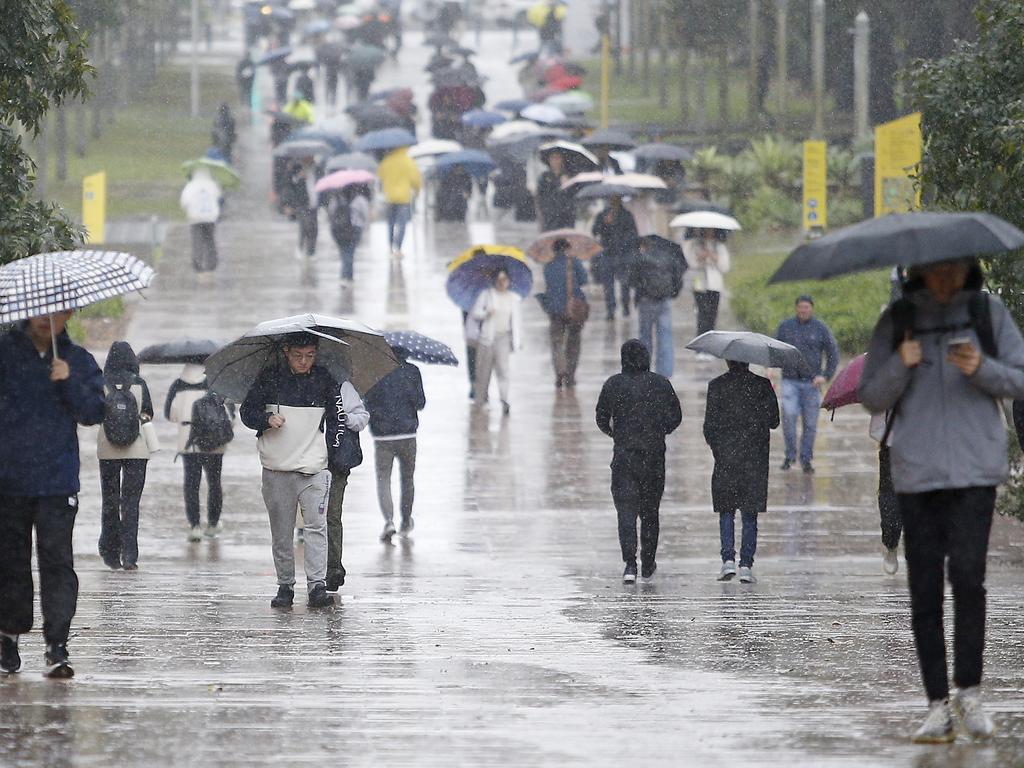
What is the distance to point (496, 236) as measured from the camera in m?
32.8

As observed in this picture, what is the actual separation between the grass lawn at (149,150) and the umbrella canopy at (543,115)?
6.78 m

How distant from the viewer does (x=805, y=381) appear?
1759 cm

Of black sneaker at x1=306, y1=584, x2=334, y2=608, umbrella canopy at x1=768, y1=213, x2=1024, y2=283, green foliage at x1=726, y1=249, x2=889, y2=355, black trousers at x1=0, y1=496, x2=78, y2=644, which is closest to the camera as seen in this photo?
umbrella canopy at x1=768, y1=213, x2=1024, y2=283

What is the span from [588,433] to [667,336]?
2828mm

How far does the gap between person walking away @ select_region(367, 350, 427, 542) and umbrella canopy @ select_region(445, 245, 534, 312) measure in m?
5.74

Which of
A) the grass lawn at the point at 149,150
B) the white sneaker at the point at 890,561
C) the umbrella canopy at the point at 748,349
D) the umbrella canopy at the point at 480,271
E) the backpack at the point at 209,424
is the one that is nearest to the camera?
the umbrella canopy at the point at 748,349

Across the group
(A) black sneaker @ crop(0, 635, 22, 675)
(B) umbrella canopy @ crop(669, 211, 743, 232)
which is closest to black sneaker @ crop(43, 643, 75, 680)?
(A) black sneaker @ crop(0, 635, 22, 675)

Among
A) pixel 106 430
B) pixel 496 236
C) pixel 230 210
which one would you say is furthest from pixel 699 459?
pixel 230 210

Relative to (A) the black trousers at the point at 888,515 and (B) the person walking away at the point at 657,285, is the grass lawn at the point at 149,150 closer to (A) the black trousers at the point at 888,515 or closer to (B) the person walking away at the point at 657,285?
(B) the person walking away at the point at 657,285

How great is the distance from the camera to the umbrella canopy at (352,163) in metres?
31.5

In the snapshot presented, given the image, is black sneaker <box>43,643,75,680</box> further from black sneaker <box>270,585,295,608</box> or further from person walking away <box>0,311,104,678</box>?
black sneaker <box>270,585,295,608</box>

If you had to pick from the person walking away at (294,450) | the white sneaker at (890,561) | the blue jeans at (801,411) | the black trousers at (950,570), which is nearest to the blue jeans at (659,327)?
the blue jeans at (801,411)

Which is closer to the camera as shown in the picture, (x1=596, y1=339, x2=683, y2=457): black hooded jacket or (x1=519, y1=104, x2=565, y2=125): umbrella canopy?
(x1=596, y1=339, x2=683, y2=457): black hooded jacket

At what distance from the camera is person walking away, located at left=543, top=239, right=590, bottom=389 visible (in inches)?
866
